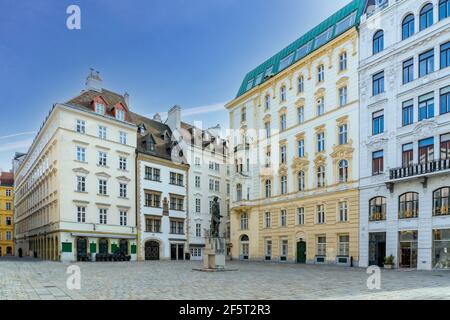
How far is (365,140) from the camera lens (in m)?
35.7

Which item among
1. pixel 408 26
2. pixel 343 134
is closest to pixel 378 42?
pixel 408 26

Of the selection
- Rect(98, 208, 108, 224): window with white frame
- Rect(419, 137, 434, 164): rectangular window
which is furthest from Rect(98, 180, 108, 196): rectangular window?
Rect(419, 137, 434, 164): rectangular window

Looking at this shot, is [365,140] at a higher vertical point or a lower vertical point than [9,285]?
higher

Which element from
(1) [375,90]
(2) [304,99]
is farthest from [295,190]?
(1) [375,90]

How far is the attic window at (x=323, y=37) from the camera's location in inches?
1618

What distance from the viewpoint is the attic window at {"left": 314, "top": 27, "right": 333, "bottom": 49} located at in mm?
41106

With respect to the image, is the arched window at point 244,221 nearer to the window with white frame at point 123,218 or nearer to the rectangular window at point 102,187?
the window with white frame at point 123,218

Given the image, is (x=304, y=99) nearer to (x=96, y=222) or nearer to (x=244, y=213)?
(x=244, y=213)

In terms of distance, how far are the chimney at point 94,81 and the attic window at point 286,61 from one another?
2265 cm

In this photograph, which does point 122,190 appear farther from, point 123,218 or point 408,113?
point 408,113

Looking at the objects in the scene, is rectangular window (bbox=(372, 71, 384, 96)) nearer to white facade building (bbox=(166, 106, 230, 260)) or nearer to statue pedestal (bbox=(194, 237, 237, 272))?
statue pedestal (bbox=(194, 237, 237, 272))

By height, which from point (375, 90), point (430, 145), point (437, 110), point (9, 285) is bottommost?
point (9, 285)
